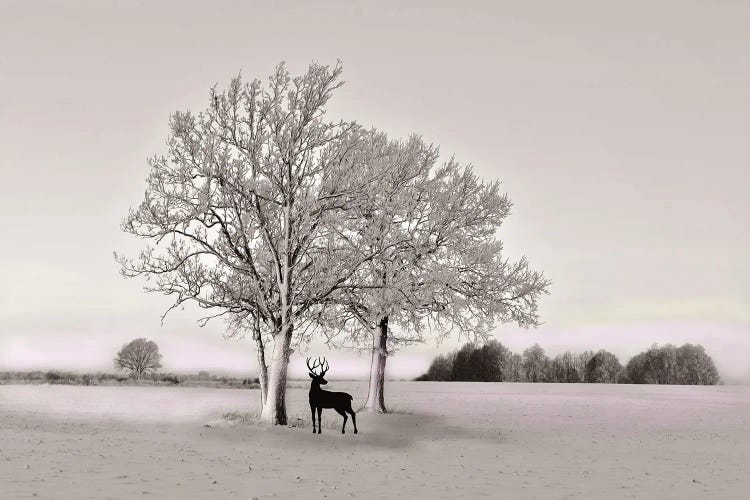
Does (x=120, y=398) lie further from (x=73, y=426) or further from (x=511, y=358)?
(x=511, y=358)

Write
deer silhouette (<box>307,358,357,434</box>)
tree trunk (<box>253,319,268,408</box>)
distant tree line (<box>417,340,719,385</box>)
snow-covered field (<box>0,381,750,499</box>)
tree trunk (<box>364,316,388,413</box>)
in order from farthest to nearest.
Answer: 1. distant tree line (<box>417,340,719,385</box>)
2. tree trunk (<box>364,316,388,413</box>)
3. tree trunk (<box>253,319,268,408</box>)
4. deer silhouette (<box>307,358,357,434</box>)
5. snow-covered field (<box>0,381,750,499</box>)

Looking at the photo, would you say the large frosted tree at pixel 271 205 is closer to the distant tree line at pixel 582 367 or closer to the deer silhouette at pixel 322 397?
the deer silhouette at pixel 322 397

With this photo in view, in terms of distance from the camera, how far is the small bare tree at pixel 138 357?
103688 mm

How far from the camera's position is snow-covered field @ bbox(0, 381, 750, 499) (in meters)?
16.3

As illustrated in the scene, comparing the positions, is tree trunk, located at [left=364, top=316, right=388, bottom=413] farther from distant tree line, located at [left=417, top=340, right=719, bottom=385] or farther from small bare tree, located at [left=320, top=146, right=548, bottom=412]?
distant tree line, located at [left=417, top=340, right=719, bottom=385]

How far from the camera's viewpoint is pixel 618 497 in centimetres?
A: 1617

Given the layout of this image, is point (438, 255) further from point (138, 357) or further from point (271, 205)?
point (138, 357)

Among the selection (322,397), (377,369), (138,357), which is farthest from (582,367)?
(322,397)

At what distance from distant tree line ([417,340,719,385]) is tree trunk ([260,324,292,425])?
234 feet

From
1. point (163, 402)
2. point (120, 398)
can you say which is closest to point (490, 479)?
point (163, 402)

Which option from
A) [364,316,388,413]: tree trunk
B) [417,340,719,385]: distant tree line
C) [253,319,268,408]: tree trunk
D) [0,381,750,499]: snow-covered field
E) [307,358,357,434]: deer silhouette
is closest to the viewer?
[0,381,750,499]: snow-covered field

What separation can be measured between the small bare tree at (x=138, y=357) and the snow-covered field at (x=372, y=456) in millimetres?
65653

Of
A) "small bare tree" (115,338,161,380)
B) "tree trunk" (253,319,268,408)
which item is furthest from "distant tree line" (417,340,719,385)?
"tree trunk" (253,319,268,408)

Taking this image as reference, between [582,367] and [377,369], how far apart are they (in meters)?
75.1
